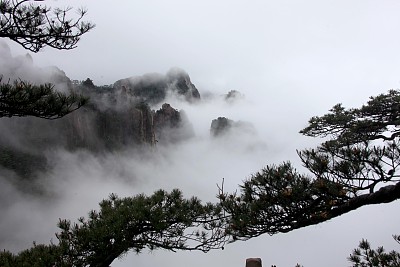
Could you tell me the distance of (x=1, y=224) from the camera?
96.3 ft

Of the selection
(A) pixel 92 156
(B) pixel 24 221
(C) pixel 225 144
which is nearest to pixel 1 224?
(B) pixel 24 221

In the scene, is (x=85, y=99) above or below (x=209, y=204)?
above

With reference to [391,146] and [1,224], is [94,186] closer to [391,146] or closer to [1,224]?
[1,224]

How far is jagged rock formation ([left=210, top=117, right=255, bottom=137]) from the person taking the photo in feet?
284

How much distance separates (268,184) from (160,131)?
2169 inches

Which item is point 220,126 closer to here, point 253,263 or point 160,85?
point 160,85

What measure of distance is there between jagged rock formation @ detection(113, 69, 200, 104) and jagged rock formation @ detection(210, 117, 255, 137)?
42.2ft

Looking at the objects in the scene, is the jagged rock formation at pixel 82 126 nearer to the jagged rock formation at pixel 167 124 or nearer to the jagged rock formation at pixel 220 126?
the jagged rock formation at pixel 167 124

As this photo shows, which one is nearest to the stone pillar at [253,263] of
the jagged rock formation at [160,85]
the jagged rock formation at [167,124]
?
the jagged rock formation at [167,124]

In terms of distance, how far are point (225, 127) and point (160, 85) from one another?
73.1 ft

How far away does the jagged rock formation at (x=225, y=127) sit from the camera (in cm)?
8669

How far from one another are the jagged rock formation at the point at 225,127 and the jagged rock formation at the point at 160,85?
42.2ft

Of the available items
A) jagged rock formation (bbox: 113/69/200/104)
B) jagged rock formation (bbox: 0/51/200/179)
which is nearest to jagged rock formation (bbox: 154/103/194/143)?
jagged rock formation (bbox: 0/51/200/179)

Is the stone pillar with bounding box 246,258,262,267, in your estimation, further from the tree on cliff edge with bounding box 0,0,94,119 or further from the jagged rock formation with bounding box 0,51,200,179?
the jagged rock formation with bounding box 0,51,200,179
